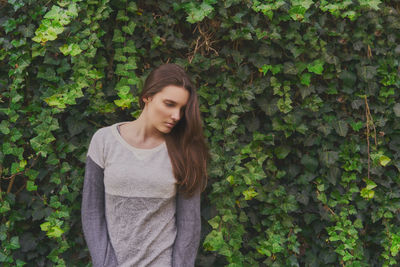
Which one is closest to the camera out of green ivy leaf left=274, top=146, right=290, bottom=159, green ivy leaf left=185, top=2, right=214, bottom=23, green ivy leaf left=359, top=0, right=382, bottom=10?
green ivy leaf left=185, top=2, right=214, bottom=23

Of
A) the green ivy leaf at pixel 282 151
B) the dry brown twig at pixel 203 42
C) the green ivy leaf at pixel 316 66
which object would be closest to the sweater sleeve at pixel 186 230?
the green ivy leaf at pixel 282 151

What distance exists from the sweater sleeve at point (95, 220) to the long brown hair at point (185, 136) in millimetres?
320

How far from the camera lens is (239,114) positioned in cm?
218

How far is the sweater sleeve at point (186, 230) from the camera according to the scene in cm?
165

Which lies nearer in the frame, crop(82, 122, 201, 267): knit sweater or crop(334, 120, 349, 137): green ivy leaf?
crop(82, 122, 201, 267): knit sweater

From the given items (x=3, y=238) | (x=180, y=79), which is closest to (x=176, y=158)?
(x=180, y=79)

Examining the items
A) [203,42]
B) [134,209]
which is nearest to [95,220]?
[134,209]

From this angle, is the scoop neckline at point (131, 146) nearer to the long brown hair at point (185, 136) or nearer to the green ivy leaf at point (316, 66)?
the long brown hair at point (185, 136)

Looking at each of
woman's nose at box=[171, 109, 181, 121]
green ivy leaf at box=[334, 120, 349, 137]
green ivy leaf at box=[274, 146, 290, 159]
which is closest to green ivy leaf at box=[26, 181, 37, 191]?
woman's nose at box=[171, 109, 181, 121]

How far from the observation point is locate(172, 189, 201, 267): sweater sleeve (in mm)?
1651

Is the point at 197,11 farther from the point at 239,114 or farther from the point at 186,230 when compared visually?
the point at 186,230

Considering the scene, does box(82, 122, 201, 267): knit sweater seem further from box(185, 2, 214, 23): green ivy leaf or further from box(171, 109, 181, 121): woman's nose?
box(185, 2, 214, 23): green ivy leaf

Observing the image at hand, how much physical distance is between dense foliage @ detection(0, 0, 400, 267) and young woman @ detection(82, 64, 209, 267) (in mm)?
348

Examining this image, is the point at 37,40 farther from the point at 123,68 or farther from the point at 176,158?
the point at 176,158
